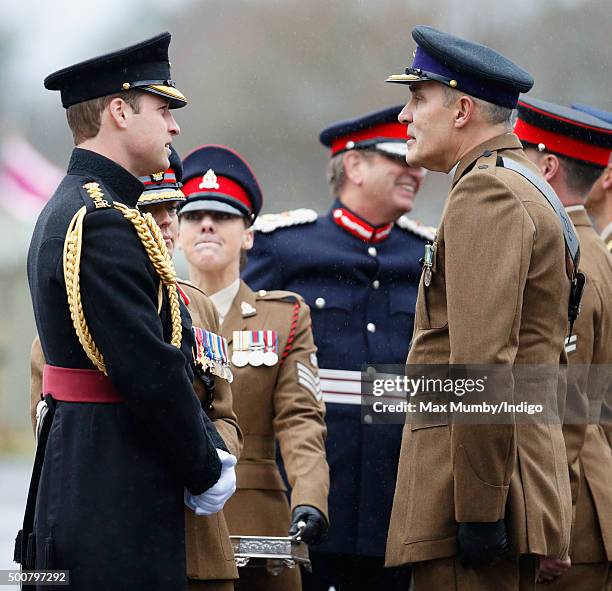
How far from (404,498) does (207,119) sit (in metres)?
14.9

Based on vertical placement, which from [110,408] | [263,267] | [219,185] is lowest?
[110,408]

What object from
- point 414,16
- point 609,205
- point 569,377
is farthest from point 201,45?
point 569,377

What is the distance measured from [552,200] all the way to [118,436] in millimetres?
1425

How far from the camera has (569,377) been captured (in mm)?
4676

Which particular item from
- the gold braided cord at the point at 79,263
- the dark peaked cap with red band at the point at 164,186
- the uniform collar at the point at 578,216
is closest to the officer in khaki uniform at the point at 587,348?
the uniform collar at the point at 578,216

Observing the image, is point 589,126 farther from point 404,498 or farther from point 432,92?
point 404,498

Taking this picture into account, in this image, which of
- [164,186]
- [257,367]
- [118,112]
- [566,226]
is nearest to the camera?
[118,112]

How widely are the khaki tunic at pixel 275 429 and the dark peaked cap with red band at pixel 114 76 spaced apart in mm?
1492

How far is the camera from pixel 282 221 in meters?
6.10

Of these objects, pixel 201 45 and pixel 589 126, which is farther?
pixel 201 45

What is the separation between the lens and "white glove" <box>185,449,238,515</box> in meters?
3.60

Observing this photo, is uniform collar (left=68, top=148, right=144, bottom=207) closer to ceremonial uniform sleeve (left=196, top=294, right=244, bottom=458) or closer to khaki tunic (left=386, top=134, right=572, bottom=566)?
ceremonial uniform sleeve (left=196, top=294, right=244, bottom=458)

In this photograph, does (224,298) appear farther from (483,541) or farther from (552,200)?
(483,541)

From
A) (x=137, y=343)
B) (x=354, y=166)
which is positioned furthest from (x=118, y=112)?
(x=354, y=166)
